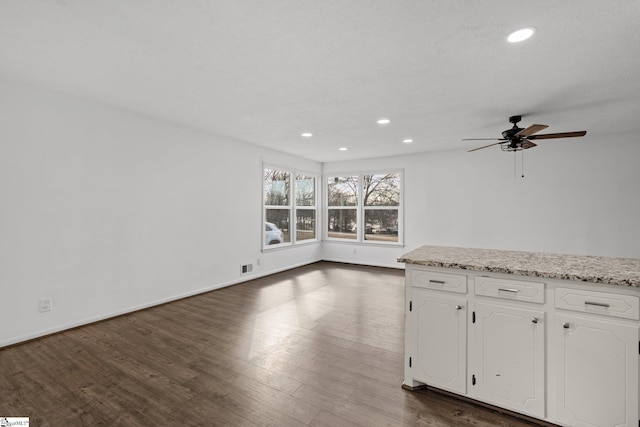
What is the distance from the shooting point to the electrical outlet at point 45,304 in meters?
2.98

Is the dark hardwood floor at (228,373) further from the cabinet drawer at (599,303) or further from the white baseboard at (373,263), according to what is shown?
the white baseboard at (373,263)

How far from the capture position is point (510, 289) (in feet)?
5.97

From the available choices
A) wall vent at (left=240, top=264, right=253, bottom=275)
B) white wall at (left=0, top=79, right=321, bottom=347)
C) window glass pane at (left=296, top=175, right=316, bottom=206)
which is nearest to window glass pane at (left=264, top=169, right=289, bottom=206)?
window glass pane at (left=296, top=175, right=316, bottom=206)

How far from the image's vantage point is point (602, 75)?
8.59 feet

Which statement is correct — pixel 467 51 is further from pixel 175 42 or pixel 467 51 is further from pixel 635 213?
pixel 635 213

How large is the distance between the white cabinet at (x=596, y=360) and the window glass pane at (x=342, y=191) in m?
5.53

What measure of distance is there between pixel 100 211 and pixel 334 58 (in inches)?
121

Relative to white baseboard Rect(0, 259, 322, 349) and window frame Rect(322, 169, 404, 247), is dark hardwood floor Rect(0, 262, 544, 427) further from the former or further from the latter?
window frame Rect(322, 169, 404, 247)

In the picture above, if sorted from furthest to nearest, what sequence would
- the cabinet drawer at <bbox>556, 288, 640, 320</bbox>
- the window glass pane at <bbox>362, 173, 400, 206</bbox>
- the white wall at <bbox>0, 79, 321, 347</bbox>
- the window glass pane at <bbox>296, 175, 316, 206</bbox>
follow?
the window glass pane at <bbox>296, 175, 316, 206</bbox> → the window glass pane at <bbox>362, 173, 400, 206</bbox> → the white wall at <bbox>0, 79, 321, 347</bbox> → the cabinet drawer at <bbox>556, 288, 640, 320</bbox>

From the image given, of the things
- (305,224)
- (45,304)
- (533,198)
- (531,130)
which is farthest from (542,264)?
(305,224)

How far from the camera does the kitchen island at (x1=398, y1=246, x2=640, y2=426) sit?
1.56 metres

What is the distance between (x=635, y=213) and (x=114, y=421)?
264 inches

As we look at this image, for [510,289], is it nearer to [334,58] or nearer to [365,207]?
[334,58]

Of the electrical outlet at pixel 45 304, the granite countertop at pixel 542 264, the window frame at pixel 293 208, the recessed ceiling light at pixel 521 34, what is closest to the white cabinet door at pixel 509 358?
the granite countertop at pixel 542 264
